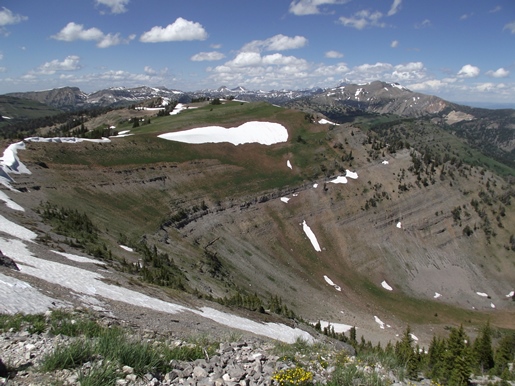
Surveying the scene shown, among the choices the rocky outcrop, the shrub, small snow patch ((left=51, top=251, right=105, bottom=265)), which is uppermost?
the shrub

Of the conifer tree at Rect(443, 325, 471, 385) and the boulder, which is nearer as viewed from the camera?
the boulder

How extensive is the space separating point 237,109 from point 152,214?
70.8m

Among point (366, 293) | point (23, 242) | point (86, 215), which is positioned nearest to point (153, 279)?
point (23, 242)

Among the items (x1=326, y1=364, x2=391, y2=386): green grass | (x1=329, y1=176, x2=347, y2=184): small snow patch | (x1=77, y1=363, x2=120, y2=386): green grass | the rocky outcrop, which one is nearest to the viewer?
(x1=77, y1=363, x2=120, y2=386): green grass

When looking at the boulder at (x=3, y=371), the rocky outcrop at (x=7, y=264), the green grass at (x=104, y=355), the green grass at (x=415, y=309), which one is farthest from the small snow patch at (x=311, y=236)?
the boulder at (x=3, y=371)

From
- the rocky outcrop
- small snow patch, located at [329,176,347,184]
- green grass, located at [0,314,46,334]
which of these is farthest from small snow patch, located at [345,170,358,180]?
green grass, located at [0,314,46,334]

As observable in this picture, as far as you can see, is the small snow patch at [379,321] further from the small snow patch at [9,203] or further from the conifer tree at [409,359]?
the small snow patch at [9,203]

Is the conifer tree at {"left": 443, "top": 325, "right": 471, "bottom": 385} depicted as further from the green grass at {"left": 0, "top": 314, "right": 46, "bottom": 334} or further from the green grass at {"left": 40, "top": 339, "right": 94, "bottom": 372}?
the green grass at {"left": 0, "top": 314, "right": 46, "bottom": 334}

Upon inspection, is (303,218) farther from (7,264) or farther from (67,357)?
(67,357)

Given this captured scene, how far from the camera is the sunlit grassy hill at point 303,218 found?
153 ft

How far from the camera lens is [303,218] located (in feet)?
236

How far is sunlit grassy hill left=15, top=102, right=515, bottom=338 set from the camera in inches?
1842

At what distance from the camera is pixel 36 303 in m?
13.0

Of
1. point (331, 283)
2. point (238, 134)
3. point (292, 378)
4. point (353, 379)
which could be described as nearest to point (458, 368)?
point (353, 379)
